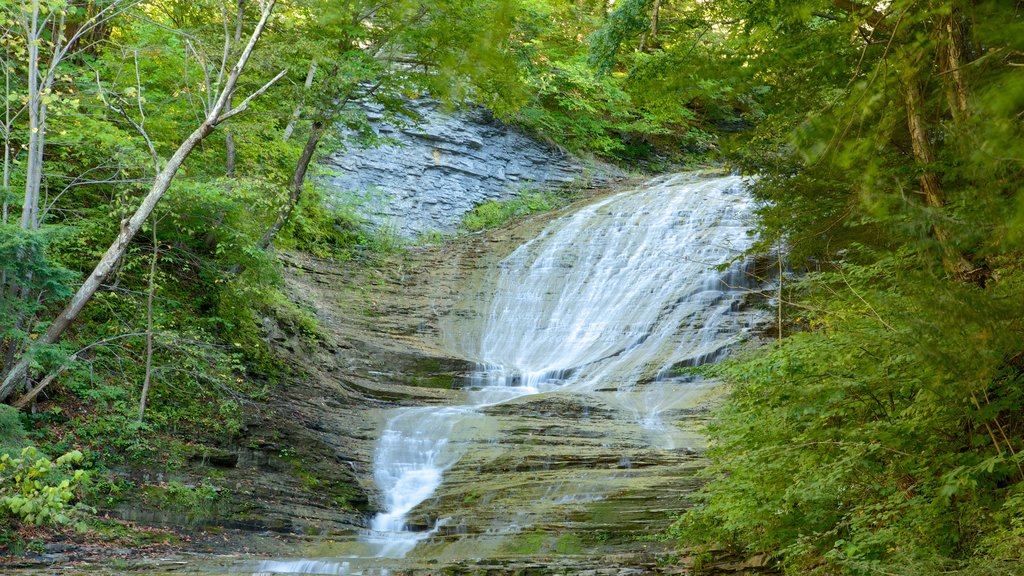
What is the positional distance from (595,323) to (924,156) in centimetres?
1196

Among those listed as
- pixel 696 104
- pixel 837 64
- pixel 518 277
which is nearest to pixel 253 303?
pixel 518 277

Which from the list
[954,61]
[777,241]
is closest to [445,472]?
[777,241]

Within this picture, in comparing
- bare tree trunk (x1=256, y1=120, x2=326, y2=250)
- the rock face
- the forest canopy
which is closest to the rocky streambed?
the forest canopy

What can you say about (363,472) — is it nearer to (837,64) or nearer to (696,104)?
(837,64)

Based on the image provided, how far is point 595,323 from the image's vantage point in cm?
1683

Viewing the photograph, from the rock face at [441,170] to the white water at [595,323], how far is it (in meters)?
3.49

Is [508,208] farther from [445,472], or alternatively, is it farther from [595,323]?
[445,472]

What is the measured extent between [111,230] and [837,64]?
8924mm

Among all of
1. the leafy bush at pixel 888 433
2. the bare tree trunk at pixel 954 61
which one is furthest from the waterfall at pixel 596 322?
the bare tree trunk at pixel 954 61

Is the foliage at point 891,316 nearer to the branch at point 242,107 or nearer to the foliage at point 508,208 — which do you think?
the branch at point 242,107

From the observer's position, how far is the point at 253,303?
13000 millimetres

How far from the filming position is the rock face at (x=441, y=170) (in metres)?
22.3

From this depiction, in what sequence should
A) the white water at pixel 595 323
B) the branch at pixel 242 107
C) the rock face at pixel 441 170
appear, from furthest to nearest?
the rock face at pixel 441 170 → the white water at pixel 595 323 → the branch at pixel 242 107

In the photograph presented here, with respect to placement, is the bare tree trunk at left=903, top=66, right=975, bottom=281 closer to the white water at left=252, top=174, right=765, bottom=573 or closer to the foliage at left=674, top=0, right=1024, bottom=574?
the foliage at left=674, top=0, right=1024, bottom=574
